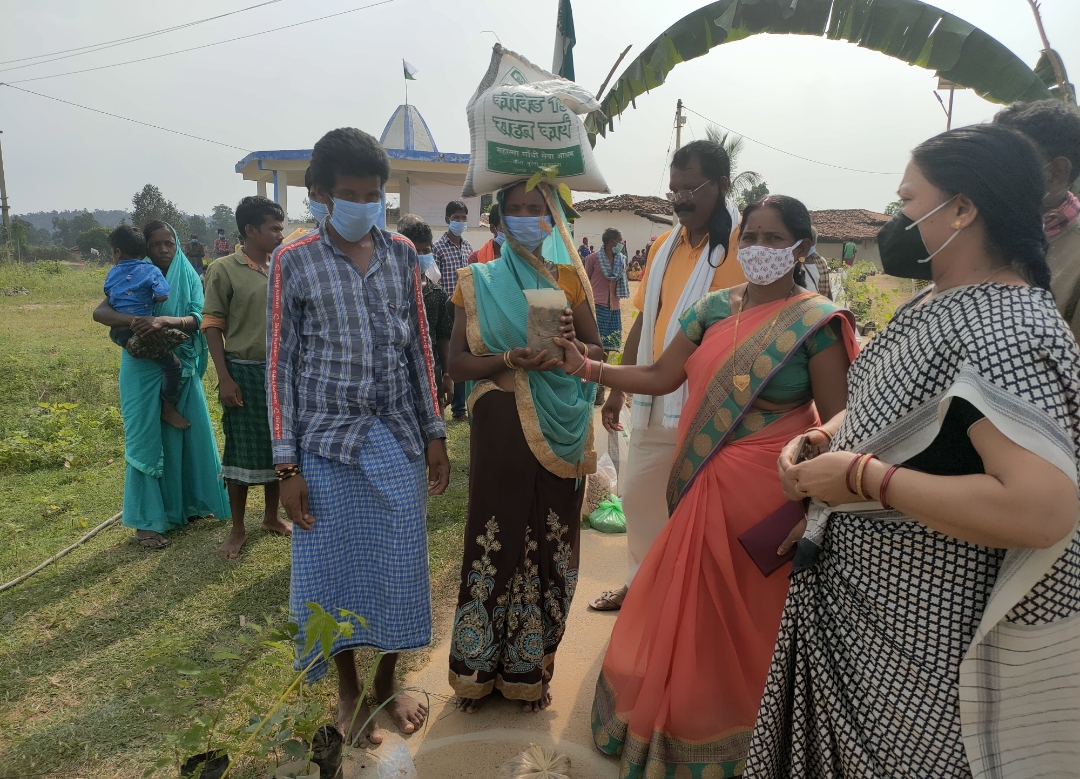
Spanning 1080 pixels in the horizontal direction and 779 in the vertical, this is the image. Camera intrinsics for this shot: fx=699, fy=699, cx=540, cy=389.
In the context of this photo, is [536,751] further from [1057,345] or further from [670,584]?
[1057,345]

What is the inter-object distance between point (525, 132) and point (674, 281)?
1.12 metres

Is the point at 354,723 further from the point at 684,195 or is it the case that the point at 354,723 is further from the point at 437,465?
the point at 684,195

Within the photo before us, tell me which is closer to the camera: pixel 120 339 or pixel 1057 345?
pixel 1057 345

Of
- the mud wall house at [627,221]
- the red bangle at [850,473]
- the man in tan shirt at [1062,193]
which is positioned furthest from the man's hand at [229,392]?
the mud wall house at [627,221]

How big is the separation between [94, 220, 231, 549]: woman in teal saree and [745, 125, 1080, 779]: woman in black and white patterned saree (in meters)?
4.14

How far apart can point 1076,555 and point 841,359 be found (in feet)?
3.18

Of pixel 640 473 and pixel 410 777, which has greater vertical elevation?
pixel 640 473

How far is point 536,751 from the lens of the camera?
2.46 m

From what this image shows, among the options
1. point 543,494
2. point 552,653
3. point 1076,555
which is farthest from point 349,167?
point 1076,555

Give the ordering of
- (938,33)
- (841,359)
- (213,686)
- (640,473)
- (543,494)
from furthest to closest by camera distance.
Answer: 1. (938,33)
2. (640,473)
3. (543,494)
4. (841,359)
5. (213,686)

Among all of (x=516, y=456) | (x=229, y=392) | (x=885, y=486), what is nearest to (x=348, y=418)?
(x=516, y=456)

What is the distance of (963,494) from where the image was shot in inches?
53.4

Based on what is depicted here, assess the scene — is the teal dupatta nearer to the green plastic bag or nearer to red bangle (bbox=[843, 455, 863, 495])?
red bangle (bbox=[843, 455, 863, 495])

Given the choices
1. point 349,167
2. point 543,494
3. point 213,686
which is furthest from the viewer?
point 543,494
